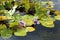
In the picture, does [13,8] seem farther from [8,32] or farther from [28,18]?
[8,32]

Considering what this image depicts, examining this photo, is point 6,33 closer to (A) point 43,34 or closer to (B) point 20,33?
(B) point 20,33

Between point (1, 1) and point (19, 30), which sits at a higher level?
point (1, 1)

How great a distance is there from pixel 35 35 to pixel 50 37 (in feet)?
0.24

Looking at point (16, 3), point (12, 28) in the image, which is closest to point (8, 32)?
point (12, 28)

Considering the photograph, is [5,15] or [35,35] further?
[5,15]

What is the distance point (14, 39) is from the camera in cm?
85

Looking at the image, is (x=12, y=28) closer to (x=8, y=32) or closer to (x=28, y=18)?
(x=8, y=32)

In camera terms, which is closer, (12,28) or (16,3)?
(12,28)

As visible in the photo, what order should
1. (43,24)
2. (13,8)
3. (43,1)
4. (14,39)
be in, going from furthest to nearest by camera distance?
(43,1), (13,8), (43,24), (14,39)

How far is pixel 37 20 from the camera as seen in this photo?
1010 millimetres

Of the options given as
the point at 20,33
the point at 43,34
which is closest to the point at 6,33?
the point at 20,33

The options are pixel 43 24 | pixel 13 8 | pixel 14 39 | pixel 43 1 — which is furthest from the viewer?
pixel 43 1

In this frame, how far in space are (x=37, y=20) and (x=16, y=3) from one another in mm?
195

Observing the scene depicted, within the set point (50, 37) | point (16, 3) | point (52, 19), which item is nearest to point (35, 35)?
point (50, 37)
